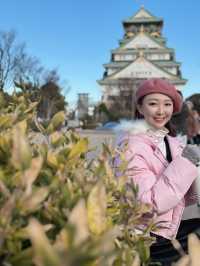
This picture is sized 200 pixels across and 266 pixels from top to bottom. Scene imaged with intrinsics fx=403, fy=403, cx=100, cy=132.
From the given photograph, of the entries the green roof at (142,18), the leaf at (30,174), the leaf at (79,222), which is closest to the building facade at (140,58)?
the green roof at (142,18)

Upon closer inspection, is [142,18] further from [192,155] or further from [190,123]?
[192,155]

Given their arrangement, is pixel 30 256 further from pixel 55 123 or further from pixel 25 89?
pixel 25 89

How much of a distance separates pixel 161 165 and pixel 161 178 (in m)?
0.18

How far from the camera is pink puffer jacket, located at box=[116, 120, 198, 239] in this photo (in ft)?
5.26

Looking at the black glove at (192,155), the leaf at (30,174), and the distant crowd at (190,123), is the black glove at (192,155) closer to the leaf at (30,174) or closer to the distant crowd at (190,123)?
the leaf at (30,174)

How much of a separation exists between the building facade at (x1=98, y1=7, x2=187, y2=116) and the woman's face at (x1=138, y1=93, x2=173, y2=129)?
4629cm

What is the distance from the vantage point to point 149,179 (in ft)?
5.50

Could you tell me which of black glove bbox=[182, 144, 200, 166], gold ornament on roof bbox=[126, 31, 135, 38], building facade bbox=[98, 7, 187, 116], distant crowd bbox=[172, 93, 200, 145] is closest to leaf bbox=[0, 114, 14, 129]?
black glove bbox=[182, 144, 200, 166]

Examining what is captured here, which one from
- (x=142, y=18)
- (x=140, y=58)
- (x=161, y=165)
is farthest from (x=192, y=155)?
(x=142, y=18)

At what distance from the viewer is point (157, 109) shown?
1.97 m

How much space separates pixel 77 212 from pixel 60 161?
324 millimetres

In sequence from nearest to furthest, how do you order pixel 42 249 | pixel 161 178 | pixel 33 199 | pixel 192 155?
pixel 42 249
pixel 33 199
pixel 161 178
pixel 192 155

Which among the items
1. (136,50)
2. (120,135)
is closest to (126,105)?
(136,50)

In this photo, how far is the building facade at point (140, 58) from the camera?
5815 cm
